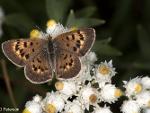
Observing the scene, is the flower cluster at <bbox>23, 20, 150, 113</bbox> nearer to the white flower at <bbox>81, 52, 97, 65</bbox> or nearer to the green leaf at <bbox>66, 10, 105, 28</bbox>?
the white flower at <bbox>81, 52, 97, 65</bbox>

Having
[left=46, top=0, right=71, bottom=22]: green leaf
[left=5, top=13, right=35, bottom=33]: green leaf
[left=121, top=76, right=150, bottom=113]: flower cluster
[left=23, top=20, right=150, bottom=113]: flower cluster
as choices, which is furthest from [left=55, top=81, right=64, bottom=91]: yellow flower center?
[left=5, top=13, right=35, bottom=33]: green leaf

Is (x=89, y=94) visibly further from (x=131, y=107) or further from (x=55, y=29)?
(x=55, y=29)

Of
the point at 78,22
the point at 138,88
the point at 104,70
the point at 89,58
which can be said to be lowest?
the point at 138,88

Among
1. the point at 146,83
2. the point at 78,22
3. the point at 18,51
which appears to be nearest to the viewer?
the point at 18,51

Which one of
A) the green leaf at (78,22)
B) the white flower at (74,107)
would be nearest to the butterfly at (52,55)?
the white flower at (74,107)

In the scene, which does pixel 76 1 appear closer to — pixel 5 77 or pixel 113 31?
pixel 113 31

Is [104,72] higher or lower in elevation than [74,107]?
higher

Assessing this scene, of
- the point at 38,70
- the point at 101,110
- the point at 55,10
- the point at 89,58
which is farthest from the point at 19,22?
the point at 101,110

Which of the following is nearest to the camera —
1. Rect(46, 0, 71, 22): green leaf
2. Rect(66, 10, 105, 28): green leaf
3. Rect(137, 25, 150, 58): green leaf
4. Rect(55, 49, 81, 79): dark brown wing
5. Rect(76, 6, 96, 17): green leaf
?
Rect(55, 49, 81, 79): dark brown wing
